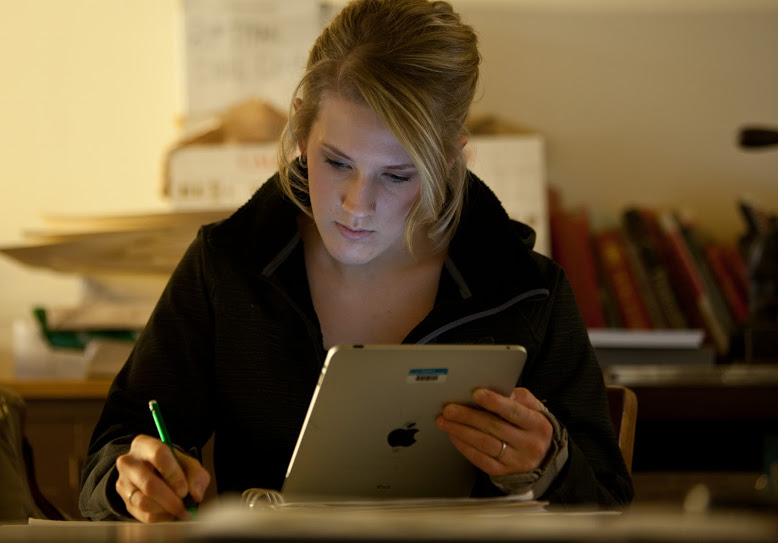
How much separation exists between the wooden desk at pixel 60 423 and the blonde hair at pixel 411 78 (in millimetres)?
841

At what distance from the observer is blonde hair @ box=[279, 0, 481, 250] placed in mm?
1187

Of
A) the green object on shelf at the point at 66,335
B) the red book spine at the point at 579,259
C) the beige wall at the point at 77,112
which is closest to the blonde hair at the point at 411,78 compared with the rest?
the green object on shelf at the point at 66,335

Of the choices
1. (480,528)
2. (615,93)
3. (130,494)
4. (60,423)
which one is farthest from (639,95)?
(480,528)

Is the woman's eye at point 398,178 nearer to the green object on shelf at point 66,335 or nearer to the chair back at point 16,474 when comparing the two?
the chair back at point 16,474

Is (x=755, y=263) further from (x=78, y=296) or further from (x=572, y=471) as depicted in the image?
(x=78, y=296)

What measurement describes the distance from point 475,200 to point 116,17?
1360 mm

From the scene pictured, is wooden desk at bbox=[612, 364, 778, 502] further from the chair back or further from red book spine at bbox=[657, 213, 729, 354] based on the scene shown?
the chair back

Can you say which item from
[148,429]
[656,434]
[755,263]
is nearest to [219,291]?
[148,429]

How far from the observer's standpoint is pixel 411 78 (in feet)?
3.98

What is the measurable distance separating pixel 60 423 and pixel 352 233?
0.98m

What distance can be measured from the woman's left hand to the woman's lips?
0.85 ft

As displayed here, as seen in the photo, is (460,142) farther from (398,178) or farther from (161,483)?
(161,483)

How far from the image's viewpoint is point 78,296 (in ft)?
7.79

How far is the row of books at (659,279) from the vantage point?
2.26 m
